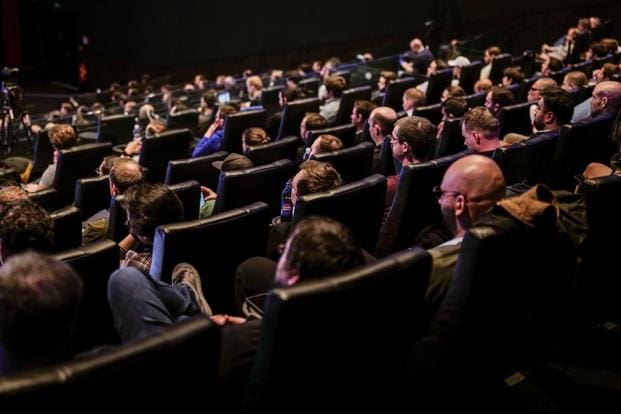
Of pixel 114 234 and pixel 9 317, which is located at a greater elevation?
pixel 9 317

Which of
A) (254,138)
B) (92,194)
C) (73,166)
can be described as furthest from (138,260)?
(73,166)

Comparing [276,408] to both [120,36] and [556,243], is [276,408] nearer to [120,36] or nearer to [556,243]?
[556,243]

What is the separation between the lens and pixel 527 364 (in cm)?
243

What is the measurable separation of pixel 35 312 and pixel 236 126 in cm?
379

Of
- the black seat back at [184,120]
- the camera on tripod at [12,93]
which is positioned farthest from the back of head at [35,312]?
the camera on tripod at [12,93]

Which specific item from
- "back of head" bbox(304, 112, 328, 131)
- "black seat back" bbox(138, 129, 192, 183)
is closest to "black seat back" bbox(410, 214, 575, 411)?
"back of head" bbox(304, 112, 328, 131)

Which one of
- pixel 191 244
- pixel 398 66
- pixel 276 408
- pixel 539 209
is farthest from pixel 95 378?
pixel 398 66

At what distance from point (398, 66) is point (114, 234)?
20.4 ft

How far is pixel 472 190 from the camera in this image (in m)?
2.17

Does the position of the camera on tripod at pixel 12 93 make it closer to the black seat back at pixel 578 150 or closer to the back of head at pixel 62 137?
the back of head at pixel 62 137

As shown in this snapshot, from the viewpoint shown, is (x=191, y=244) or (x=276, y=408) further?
(x=191, y=244)

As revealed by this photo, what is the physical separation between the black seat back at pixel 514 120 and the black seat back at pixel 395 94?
63.7 inches

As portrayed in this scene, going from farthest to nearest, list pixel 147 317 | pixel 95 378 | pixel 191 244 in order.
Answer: pixel 191 244 → pixel 147 317 → pixel 95 378

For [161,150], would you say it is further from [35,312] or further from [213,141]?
[35,312]
